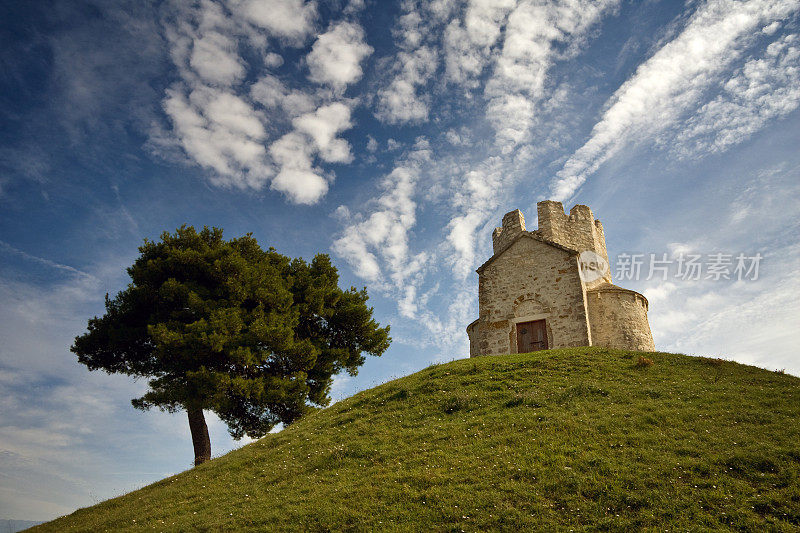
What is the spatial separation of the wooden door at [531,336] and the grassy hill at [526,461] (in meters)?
5.94

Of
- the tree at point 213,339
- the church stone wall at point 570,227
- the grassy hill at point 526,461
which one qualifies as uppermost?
the church stone wall at point 570,227

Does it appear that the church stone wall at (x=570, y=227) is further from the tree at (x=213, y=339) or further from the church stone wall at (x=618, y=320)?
the tree at (x=213, y=339)

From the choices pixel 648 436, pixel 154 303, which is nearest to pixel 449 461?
pixel 648 436

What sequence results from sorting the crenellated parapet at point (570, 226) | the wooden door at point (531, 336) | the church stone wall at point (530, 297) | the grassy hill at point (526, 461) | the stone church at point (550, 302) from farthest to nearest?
the crenellated parapet at point (570, 226), the wooden door at point (531, 336), the stone church at point (550, 302), the church stone wall at point (530, 297), the grassy hill at point (526, 461)

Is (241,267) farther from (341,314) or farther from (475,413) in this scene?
(475,413)

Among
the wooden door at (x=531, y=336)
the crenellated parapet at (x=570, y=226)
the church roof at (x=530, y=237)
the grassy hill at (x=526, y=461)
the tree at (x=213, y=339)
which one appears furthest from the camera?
the crenellated parapet at (x=570, y=226)

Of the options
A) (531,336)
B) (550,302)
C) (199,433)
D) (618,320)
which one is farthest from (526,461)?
(199,433)

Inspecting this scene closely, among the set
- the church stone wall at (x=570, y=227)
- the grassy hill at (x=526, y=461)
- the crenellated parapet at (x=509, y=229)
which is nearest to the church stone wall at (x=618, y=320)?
the church stone wall at (x=570, y=227)

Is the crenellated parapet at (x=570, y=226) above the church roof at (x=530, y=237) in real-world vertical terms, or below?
above

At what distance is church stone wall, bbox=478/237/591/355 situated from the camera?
23.7m

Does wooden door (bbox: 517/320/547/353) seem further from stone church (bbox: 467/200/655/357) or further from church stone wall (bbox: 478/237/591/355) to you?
church stone wall (bbox: 478/237/591/355)

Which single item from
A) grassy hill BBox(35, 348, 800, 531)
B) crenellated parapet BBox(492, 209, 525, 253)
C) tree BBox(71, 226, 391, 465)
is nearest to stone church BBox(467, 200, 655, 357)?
crenellated parapet BBox(492, 209, 525, 253)

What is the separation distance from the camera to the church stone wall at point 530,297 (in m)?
23.7

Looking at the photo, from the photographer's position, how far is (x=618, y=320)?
2461 centimetres
